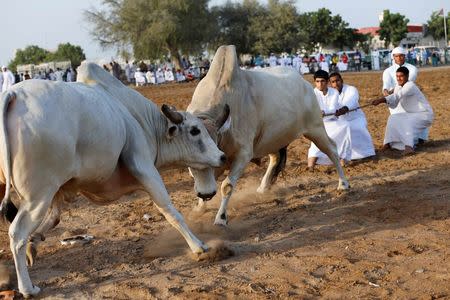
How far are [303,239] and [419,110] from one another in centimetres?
525

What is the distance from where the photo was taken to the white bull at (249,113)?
670 centimetres

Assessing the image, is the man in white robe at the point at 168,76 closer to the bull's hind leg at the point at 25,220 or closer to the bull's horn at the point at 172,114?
the bull's horn at the point at 172,114

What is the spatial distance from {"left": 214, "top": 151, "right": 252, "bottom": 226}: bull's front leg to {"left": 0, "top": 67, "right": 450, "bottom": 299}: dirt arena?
15cm

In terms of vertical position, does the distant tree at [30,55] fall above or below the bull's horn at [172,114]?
above

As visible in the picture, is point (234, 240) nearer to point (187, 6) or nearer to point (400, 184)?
point (400, 184)

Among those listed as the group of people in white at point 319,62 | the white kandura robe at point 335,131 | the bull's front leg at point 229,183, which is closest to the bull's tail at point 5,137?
the bull's front leg at point 229,183

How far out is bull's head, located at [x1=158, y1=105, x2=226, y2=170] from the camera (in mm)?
6070

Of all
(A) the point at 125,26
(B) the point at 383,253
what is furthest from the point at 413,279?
(A) the point at 125,26

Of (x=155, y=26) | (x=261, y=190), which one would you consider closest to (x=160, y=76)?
(x=155, y=26)

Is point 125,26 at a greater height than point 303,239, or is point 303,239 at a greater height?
point 125,26

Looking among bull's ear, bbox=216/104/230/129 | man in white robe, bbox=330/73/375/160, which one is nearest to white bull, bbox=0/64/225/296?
bull's ear, bbox=216/104/230/129

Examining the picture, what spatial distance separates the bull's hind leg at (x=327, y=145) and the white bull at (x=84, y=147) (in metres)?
2.47

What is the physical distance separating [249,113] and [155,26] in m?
41.4

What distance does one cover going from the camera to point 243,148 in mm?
7000
